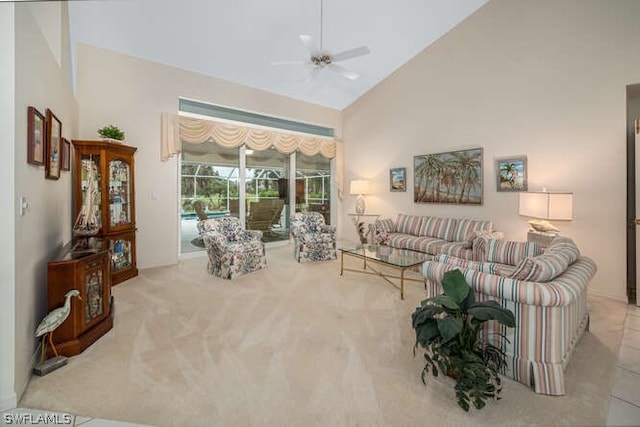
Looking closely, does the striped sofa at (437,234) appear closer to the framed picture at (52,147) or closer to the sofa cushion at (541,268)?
the sofa cushion at (541,268)

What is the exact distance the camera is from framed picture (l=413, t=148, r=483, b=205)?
4.70 m

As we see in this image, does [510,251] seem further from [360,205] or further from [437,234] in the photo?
[360,205]

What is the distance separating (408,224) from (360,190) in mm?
1448

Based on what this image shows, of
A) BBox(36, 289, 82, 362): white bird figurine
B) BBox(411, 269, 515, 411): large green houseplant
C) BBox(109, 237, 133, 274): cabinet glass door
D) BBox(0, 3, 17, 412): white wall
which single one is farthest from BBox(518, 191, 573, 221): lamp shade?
BBox(109, 237, 133, 274): cabinet glass door

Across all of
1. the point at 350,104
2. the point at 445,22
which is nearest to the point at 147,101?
the point at 350,104

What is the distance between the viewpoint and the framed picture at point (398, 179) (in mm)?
5813

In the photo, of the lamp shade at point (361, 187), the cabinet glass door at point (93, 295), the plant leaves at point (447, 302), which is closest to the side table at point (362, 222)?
the lamp shade at point (361, 187)

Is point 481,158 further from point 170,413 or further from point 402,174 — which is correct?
point 170,413

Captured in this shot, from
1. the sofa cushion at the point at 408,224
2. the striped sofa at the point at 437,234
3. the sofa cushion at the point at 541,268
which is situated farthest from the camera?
the sofa cushion at the point at 408,224

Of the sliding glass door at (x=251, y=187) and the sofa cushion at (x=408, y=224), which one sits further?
the sliding glass door at (x=251, y=187)

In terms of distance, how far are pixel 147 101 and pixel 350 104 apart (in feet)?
14.4

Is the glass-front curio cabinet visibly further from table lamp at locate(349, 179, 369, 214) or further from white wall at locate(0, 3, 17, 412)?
table lamp at locate(349, 179, 369, 214)

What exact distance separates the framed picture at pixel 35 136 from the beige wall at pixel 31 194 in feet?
0.17

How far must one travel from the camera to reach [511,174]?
168 inches
